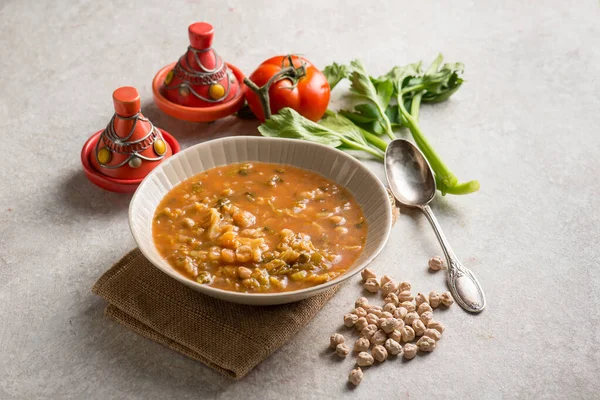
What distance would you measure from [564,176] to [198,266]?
2154mm

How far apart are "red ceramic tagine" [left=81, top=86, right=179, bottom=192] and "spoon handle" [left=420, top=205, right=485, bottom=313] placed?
1.43 meters

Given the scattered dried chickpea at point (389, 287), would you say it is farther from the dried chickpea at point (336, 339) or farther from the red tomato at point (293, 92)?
the red tomato at point (293, 92)

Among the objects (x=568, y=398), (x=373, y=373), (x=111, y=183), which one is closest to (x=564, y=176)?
(x=568, y=398)

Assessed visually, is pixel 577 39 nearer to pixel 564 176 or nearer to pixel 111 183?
pixel 564 176

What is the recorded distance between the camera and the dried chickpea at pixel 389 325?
284 cm

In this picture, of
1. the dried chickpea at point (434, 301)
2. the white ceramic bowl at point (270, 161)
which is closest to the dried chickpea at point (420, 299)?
the dried chickpea at point (434, 301)

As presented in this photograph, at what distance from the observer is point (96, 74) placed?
14.4 ft

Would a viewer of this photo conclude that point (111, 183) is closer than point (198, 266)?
No

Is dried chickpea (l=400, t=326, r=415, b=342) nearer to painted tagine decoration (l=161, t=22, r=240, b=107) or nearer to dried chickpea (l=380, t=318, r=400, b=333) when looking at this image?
dried chickpea (l=380, t=318, r=400, b=333)

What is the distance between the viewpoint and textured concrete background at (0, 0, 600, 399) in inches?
107

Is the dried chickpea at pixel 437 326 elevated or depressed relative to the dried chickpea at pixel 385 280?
elevated

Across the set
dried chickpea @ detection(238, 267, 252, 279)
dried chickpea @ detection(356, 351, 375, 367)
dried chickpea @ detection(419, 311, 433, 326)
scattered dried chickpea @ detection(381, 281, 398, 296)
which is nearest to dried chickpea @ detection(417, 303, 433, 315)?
dried chickpea @ detection(419, 311, 433, 326)

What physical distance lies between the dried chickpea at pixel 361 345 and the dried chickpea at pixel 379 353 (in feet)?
0.10

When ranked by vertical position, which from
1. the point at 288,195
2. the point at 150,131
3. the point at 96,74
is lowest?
the point at 96,74
